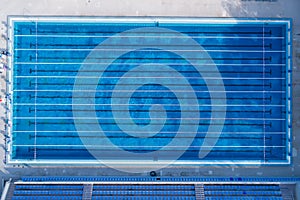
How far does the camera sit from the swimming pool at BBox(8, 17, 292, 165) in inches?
877

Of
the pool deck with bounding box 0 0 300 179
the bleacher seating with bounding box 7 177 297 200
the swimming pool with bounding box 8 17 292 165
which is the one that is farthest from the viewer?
the swimming pool with bounding box 8 17 292 165

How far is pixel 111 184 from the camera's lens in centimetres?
2142

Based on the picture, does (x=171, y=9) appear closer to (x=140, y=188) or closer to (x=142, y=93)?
(x=142, y=93)

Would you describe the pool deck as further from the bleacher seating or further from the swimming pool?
the bleacher seating

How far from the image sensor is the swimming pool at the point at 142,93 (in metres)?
22.3

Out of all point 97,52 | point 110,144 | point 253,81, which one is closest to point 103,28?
point 97,52

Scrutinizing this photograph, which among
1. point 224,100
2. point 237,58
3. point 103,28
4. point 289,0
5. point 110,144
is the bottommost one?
point 110,144

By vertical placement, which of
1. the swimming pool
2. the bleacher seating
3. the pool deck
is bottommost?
the bleacher seating

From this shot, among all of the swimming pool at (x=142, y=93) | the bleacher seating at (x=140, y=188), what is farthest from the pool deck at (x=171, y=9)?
the bleacher seating at (x=140, y=188)

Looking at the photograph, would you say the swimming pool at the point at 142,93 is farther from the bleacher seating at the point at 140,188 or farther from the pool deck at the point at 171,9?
the bleacher seating at the point at 140,188

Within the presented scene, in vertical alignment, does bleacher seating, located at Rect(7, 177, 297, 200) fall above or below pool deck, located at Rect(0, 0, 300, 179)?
below

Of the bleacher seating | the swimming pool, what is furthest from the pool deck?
the bleacher seating

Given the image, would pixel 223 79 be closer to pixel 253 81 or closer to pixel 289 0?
pixel 253 81

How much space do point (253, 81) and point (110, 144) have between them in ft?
34.2
